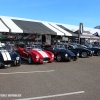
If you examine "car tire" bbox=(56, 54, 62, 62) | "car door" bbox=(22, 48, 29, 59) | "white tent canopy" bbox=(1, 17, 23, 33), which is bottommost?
"car tire" bbox=(56, 54, 62, 62)

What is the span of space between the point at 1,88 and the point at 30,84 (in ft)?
3.50

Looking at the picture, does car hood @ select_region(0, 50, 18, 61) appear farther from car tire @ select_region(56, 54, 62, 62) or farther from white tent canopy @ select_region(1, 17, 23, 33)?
white tent canopy @ select_region(1, 17, 23, 33)

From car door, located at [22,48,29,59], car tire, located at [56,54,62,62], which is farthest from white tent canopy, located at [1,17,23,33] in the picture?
car tire, located at [56,54,62,62]

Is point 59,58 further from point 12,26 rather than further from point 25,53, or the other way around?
point 12,26

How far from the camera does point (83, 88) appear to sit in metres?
6.07

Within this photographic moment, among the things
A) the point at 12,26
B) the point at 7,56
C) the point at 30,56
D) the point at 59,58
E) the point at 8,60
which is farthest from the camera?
the point at 12,26

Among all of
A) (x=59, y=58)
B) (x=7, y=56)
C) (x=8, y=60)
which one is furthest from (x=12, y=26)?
(x=8, y=60)

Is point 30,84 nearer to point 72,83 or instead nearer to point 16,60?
point 72,83

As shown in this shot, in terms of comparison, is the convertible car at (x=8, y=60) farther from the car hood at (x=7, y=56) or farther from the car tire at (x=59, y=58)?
the car tire at (x=59, y=58)

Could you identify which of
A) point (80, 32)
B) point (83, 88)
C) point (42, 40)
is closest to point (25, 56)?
point (83, 88)

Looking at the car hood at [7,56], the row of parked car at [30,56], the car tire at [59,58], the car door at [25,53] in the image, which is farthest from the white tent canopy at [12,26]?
the car hood at [7,56]

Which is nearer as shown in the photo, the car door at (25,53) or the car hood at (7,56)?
the car hood at (7,56)

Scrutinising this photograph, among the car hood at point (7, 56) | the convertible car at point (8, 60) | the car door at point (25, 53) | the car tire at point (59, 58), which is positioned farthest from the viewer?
the car tire at point (59, 58)

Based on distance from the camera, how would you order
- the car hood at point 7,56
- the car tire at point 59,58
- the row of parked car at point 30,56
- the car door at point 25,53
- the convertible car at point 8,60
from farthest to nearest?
the car tire at point 59,58 → the car door at point 25,53 → the row of parked car at point 30,56 → the car hood at point 7,56 → the convertible car at point 8,60
